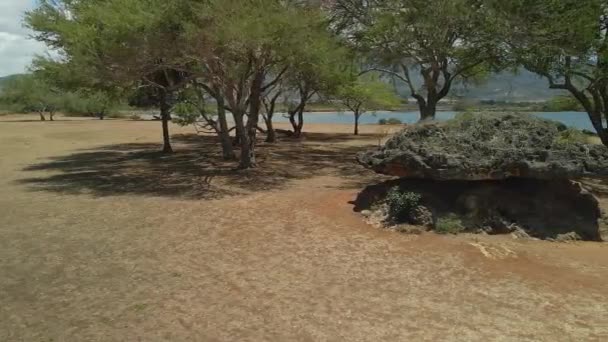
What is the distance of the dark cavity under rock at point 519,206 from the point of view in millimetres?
10297

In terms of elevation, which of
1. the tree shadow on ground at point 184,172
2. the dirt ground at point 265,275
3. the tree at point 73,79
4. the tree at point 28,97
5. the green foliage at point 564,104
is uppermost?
the tree at point 28,97

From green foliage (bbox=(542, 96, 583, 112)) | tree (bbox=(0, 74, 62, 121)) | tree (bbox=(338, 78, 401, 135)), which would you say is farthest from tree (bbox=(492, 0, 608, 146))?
tree (bbox=(0, 74, 62, 121))

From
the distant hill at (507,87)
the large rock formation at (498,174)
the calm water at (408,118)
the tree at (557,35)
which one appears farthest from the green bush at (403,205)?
the distant hill at (507,87)

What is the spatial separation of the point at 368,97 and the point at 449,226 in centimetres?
2709

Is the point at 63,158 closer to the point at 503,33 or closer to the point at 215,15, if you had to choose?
the point at 215,15

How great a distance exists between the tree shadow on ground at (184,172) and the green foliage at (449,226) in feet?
17.2

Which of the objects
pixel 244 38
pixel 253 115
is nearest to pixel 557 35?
pixel 244 38

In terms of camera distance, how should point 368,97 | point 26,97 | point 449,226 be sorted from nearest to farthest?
point 449,226 < point 368,97 < point 26,97

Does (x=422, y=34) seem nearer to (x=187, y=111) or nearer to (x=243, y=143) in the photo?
(x=243, y=143)

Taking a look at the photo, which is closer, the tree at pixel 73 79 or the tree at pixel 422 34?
the tree at pixel 422 34

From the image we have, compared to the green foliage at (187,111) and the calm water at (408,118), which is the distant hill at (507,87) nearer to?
the calm water at (408,118)

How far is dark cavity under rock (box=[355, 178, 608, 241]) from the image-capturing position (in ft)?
33.8

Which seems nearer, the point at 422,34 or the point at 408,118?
the point at 422,34

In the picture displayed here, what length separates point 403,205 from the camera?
35.2 feet
